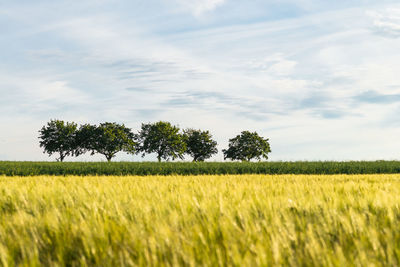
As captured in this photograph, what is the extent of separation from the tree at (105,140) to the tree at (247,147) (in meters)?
18.6

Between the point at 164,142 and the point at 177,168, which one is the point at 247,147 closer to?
the point at 164,142

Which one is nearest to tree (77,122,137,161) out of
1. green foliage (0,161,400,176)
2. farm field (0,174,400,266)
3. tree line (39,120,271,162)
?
tree line (39,120,271,162)

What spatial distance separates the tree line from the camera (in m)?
63.4

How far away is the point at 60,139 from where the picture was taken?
212 feet

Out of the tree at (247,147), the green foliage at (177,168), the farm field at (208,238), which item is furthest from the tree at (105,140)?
the farm field at (208,238)

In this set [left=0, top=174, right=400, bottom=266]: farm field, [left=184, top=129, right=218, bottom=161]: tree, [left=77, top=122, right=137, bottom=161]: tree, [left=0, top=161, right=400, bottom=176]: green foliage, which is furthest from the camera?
[left=184, top=129, right=218, bottom=161]: tree

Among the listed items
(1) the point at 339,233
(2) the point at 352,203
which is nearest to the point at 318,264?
(1) the point at 339,233

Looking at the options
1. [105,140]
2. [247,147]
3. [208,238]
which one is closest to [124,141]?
[105,140]

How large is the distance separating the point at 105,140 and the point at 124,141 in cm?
337

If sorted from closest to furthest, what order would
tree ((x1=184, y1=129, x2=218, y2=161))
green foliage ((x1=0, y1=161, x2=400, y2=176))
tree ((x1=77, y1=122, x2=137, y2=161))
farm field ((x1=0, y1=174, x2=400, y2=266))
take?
farm field ((x1=0, y1=174, x2=400, y2=266)) → green foliage ((x1=0, y1=161, x2=400, y2=176)) → tree ((x1=77, y1=122, x2=137, y2=161)) → tree ((x1=184, y1=129, x2=218, y2=161))

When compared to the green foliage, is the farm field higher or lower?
lower

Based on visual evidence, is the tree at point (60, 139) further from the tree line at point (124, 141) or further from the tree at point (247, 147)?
the tree at point (247, 147)

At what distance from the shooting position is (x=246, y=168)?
3183cm

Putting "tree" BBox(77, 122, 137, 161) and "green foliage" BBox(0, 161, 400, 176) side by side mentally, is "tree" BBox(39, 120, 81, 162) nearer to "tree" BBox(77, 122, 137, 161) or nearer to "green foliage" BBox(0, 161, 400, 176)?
"tree" BBox(77, 122, 137, 161)
